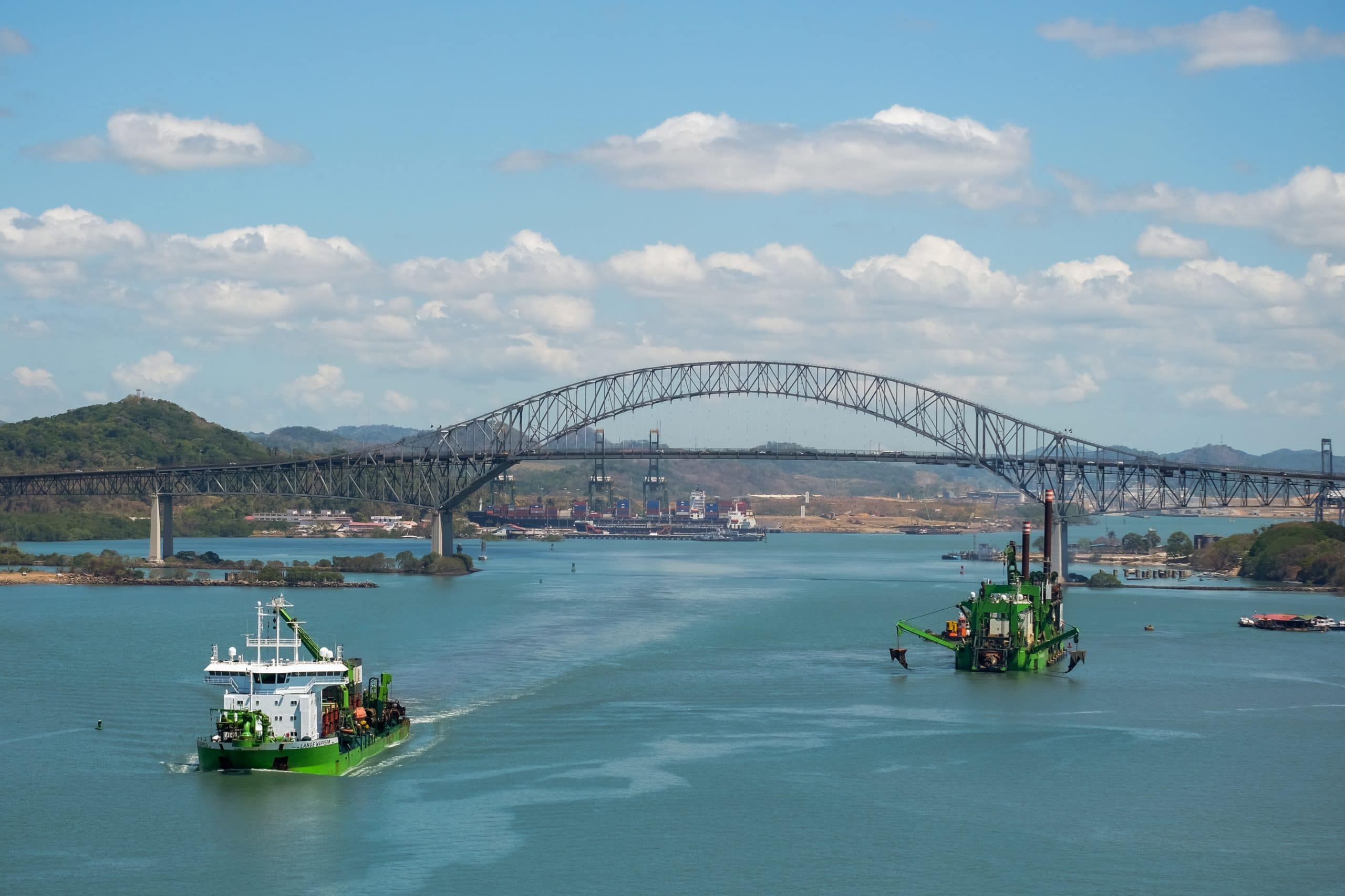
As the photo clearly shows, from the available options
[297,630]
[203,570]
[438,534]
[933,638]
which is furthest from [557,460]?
[297,630]

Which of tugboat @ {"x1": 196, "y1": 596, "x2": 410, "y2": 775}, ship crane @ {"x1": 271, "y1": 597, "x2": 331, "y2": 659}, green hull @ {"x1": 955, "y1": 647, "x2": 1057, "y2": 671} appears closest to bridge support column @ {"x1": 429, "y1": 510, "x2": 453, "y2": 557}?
green hull @ {"x1": 955, "y1": 647, "x2": 1057, "y2": 671}

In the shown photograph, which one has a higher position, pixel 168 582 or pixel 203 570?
pixel 203 570

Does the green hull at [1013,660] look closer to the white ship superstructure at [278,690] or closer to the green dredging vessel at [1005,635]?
the green dredging vessel at [1005,635]

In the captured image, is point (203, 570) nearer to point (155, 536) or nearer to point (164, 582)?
point (155, 536)

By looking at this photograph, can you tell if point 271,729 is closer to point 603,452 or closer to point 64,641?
point 64,641

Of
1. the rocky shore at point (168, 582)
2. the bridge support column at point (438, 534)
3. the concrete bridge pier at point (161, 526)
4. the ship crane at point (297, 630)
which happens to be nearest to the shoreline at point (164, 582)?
the rocky shore at point (168, 582)

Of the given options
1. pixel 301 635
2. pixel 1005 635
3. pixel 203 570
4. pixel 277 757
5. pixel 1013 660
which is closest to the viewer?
pixel 277 757
